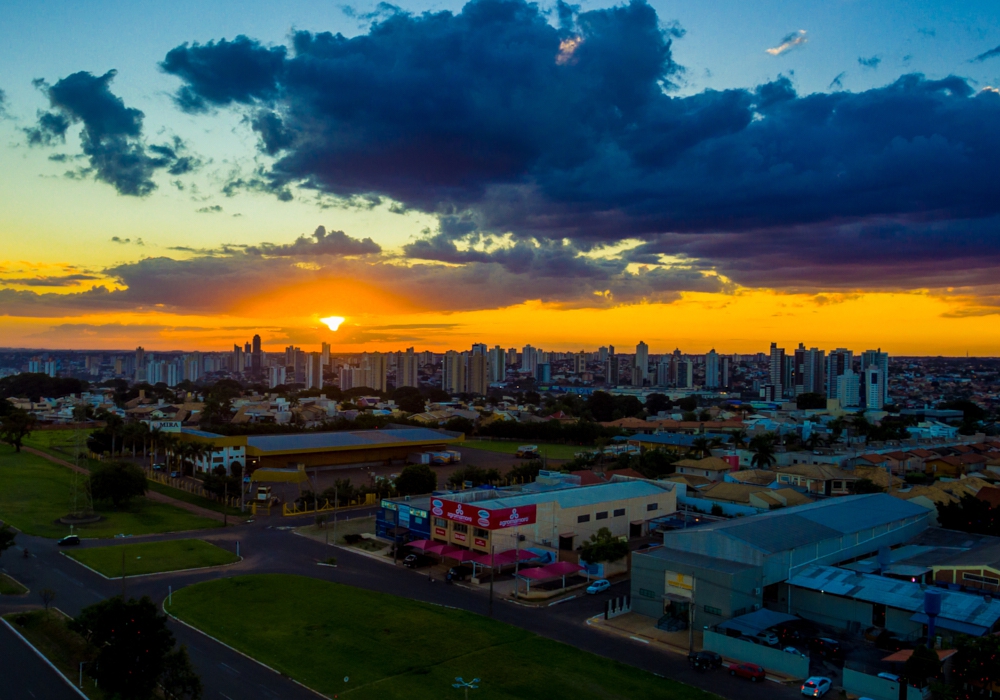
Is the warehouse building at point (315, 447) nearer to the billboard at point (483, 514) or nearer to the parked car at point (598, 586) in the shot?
the billboard at point (483, 514)

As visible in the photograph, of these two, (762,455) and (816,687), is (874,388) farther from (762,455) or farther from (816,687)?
(816,687)

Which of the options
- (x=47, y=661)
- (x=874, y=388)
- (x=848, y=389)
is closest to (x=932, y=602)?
(x=47, y=661)

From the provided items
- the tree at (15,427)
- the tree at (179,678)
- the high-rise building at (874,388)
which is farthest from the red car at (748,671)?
the high-rise building at (874,388)

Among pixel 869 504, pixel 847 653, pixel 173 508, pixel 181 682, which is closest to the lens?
pixel 181 682

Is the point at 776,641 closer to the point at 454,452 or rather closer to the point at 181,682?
the point at 181,682

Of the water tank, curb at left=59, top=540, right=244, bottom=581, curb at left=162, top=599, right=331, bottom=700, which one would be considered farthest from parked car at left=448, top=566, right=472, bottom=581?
the water tank

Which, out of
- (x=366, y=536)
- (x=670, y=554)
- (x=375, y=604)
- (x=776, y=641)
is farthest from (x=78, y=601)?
(x=776, y=641)
